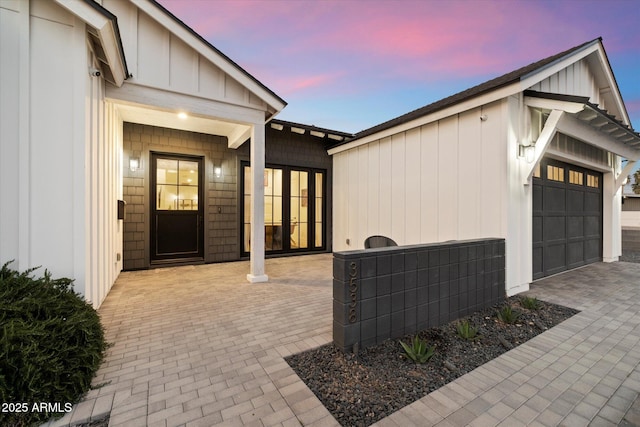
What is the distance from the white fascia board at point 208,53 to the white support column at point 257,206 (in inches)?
20.8

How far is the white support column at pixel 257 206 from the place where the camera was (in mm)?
4719

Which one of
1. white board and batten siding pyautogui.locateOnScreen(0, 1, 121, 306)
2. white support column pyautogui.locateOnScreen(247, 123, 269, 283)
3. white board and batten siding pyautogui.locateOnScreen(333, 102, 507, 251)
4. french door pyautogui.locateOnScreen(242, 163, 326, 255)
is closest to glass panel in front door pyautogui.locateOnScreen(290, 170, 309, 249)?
french door pyautogui.locateOnScreen(242, 163, 326, 255)

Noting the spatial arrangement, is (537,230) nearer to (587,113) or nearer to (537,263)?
(537,263)

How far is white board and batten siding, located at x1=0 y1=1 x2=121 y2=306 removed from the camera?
2.39 metres

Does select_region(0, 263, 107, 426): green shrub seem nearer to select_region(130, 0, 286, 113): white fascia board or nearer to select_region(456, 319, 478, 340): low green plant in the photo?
select_region(456, 319, 478, 340): low green plant

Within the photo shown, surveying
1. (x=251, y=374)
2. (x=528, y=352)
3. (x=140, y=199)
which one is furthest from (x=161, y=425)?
(x=140, y=199)

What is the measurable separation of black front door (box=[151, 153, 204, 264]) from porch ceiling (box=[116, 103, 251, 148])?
2.34ft

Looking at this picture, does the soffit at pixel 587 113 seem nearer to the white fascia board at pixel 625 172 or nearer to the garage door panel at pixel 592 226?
the white fascia board at pixel 625 172

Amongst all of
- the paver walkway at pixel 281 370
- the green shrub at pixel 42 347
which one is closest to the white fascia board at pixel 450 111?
the paver walkway at pixel 281 370

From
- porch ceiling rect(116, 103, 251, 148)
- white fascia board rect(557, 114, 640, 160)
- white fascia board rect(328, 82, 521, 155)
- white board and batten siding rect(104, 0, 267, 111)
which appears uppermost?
white board and batten siding rect(104, 0, 267, 111)

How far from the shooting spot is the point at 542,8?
611cm

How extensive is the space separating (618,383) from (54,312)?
416cm

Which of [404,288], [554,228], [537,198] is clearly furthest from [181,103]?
[554,228]

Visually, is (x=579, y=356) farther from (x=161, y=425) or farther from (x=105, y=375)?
(x=105, y=375)
